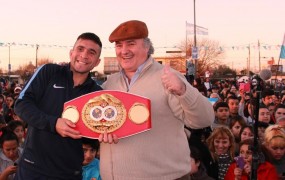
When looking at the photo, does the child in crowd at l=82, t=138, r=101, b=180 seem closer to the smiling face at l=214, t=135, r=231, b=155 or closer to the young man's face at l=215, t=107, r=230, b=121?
the smiling face at l=214, t=135, r=231, b=155

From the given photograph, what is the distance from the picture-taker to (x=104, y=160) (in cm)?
303

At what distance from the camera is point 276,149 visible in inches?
203

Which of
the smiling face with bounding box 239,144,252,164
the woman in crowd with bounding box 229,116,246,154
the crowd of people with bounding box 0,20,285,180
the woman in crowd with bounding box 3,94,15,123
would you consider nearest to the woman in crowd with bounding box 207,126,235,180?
the smiling face with bounding box 239,144,252,164

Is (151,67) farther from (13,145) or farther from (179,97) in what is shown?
(13,145)

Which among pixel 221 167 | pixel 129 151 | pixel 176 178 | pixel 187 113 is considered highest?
pixel 187 113

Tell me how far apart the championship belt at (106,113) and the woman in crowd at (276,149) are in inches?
112

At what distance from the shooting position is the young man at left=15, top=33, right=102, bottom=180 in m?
2.86

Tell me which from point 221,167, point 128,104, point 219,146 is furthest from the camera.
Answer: point 219,146

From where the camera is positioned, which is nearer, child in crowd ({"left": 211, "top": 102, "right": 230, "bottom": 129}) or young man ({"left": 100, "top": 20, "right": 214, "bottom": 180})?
young man ({"left": 100, "top": 20, "right": 214, "bottom": 180})

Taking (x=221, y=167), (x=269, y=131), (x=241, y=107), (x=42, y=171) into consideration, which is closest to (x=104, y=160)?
(x=42, y=171)

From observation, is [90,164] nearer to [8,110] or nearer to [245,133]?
[245,133]

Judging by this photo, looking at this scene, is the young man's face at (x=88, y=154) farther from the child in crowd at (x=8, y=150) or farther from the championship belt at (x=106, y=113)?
the championship belt at (x=106, y=113)

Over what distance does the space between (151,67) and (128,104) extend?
14.4 inches

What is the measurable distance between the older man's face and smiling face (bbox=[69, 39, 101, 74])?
24cm
